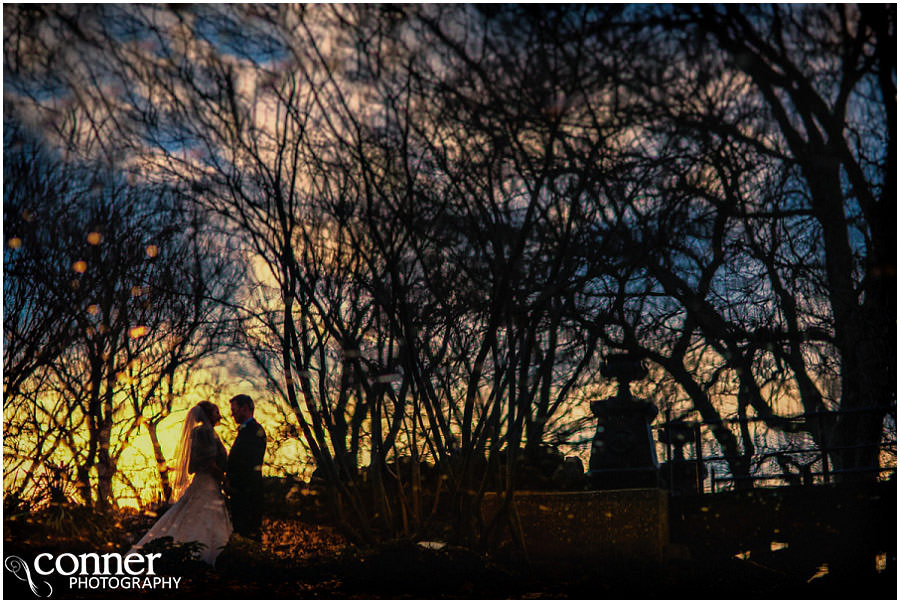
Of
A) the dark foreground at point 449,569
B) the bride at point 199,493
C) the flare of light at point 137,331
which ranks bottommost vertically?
the dark foreground at point 449,569

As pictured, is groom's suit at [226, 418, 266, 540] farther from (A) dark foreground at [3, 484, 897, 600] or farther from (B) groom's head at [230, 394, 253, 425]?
(A) dark foreground at [3, 484, 897, 600]

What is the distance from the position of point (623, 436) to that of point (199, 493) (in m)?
4.72

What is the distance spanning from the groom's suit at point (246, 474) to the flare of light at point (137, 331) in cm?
270

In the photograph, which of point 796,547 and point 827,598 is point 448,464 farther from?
point 796,547

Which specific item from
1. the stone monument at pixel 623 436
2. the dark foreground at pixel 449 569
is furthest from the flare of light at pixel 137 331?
the stone monument at pixel 623 436

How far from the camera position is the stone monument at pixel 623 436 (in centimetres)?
876

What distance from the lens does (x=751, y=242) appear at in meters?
7.96

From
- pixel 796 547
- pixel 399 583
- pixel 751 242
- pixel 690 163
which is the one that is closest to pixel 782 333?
pixel 751 242

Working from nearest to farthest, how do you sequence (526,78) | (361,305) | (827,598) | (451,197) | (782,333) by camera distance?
1. (827,598)
2. (526,78)
3. (451,197)
4. (361,305)
5. (782,333)

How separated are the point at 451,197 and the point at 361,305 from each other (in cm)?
158

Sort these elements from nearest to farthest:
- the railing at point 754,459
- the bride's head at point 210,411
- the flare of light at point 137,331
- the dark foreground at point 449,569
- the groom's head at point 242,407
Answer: the dark foreground at point 449,569 < the groom's head at point 242,407 < the bride's head at point 210,411 < the flare of light at point 137,331 < the railing at point 754,459

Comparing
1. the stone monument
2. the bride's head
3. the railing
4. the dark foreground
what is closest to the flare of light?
the dark foreground

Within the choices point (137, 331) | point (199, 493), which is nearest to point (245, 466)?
point (199, 493)

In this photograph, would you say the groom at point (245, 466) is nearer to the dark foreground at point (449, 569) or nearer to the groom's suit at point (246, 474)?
the groom's suit at point (246, 474)
